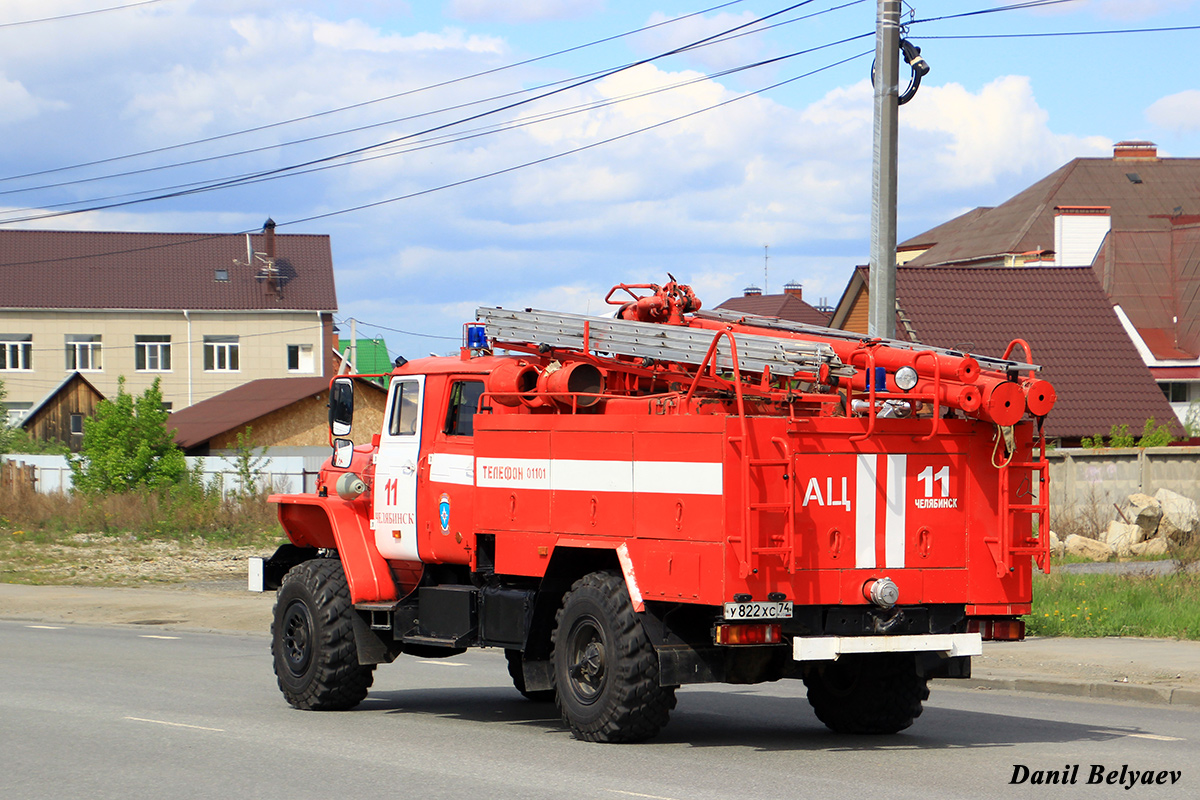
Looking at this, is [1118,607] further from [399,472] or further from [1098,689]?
[399,472]

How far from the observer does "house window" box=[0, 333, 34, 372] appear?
75.4 metres

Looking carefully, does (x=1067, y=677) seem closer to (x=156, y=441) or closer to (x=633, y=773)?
(x=633, y=773)

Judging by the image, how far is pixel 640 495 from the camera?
381 inches

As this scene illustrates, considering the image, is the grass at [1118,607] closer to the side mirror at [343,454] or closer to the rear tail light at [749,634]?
the side mirror at [343,454]

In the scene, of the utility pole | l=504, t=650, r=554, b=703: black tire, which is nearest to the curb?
the utility pole

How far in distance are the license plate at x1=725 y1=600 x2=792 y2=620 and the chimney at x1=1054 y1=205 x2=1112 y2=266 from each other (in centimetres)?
5724

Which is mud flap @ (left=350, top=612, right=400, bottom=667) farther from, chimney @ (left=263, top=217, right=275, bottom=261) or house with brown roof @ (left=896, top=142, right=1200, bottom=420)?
chimney @ (left=263, top=217, right=275, bottom=261)

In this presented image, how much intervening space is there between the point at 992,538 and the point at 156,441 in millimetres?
34985

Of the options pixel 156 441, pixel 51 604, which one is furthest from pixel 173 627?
pixel 156 441

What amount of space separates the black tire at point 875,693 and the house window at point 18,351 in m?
71.1

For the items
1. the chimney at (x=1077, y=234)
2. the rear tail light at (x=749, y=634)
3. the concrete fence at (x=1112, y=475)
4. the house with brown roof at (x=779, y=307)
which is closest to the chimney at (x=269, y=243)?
the house with brown roof at (x=779, y=307)

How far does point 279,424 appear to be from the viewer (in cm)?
5097

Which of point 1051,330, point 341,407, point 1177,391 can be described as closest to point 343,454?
point 341,407

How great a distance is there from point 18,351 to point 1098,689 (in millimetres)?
70583
